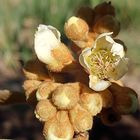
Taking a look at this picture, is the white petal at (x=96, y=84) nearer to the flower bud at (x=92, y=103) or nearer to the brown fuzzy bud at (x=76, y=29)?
the flower bud at (x=92, y=103)

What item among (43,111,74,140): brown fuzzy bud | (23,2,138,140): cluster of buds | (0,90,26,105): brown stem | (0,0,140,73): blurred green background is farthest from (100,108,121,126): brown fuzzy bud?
(0,0,140,73): blurred green background

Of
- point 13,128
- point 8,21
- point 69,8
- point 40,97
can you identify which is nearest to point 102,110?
point 40,97

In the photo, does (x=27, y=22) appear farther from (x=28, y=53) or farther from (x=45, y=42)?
(x=45, y=42)

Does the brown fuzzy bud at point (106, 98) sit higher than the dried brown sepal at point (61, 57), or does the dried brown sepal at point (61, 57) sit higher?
the dried brown sepal at point (61, 57)

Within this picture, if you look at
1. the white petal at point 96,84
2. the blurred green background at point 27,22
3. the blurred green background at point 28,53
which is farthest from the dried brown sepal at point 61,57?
the blurred green background at point 27,22

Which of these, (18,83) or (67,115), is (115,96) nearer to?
(67,115)
